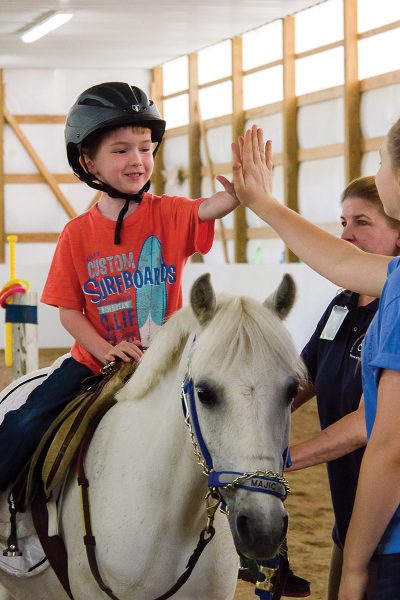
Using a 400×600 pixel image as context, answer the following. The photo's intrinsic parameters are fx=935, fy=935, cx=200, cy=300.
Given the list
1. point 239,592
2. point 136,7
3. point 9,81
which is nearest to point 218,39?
point 136,7

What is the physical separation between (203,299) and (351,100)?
10.8m

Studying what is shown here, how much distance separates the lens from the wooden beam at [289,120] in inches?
549

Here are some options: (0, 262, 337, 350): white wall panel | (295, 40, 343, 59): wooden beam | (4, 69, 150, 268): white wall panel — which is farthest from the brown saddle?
(4, 69, 150, 268): white wall panel

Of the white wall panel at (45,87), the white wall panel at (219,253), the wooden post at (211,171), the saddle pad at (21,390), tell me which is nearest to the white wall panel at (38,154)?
the white wall panel at (45,87)

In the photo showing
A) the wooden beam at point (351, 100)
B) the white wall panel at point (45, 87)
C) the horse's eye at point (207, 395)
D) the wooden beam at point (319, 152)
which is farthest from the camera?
the white wall panel at point (45, 87)

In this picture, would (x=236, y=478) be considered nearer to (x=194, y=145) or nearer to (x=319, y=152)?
(x=319, y=152)

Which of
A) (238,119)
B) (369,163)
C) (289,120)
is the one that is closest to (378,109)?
(369,163)

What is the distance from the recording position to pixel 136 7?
551 inches

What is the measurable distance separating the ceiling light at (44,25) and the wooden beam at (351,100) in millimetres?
4493

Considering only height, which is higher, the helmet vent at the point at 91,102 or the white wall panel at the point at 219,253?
the helmet vent at the point at 91,102

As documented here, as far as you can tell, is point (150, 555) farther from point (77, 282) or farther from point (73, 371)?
point (77, 282)

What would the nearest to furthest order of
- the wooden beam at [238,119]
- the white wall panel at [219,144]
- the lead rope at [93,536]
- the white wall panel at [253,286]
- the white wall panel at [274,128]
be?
the lead rope at [93,536] < the white wall panel at [253,286] < the white wall panel at [274,128] < the wooden beam at [238,119] < the white wall panel at [219,144]

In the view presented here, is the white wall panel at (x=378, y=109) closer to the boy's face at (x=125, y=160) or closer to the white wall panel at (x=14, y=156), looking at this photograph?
the white wall panel at (x=14, y=156)

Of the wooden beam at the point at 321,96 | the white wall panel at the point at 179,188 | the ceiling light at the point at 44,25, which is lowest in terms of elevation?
the white wall panel at the point at 179,188
